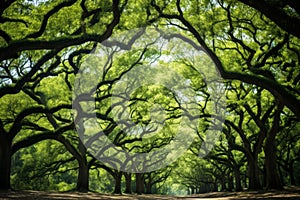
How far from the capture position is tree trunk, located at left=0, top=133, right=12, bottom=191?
19.6m

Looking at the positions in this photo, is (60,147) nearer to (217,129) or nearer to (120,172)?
(120,172)

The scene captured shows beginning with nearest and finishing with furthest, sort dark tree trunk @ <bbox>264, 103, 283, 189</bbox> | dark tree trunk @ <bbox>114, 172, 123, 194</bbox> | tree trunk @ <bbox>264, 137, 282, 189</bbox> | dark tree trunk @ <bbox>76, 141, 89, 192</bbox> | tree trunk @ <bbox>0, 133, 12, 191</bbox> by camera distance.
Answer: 1. tree trunk @ <bbox>0, 133, 12, 191</bbox>
2. dark tree trunk @ <bbox>264, 103, 283, 189</bbox>
3. tree trunk @ <bbox>264, 137, 282, 189</bbox>
4. dark tree trunk @ <bbox>76, 141, 89, 192</bbox>
5. dark tree trunk @ <bbox>114, 172, 123, 194</bbox>

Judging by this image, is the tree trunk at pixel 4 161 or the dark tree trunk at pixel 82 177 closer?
the tree trunk at pixel 4 161

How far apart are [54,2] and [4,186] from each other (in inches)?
447

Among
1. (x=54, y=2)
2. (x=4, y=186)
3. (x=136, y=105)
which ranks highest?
(x=54, y=2)

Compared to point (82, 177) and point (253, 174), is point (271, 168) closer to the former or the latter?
point (253, 174)

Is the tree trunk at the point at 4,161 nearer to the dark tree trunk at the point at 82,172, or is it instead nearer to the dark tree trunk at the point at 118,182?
the dark tree trunk at the point at 82,172

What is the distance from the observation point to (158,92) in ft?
88.8

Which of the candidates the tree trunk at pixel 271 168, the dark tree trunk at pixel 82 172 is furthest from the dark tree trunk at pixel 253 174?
the dark tree trunk at pixel 82 172

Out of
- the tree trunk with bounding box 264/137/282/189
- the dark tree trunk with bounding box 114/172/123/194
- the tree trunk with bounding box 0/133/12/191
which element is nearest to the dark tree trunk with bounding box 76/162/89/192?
the tree trunk with bounding box 0/133/12/191

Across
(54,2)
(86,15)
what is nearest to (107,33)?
(86,15)

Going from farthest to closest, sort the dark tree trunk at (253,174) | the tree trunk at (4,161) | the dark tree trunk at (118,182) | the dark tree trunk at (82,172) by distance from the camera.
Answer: the dark tree trunk at (118,182), the dark tree trunk at (253,174), the dark tree trunk at (82,172), the tree trunk at (4,161)

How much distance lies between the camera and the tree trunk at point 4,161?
1961 centimetres

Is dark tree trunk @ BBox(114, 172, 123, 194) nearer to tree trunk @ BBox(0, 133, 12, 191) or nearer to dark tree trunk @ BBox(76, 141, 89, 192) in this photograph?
dark tree trunk @ BBox(76, 141, 89, 192)
